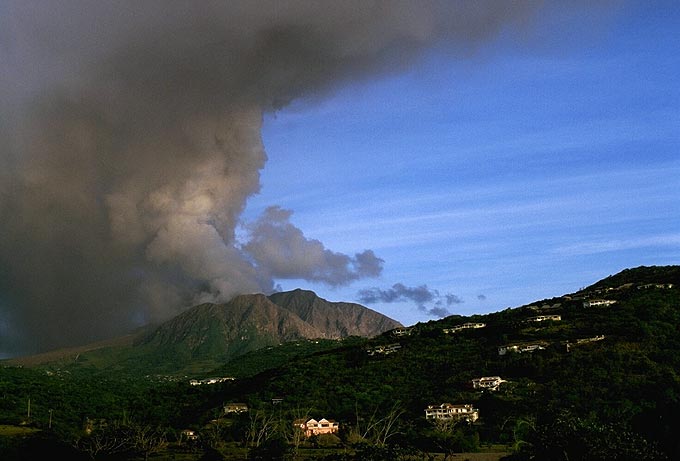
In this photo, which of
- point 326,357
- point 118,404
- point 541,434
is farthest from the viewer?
point 326,357

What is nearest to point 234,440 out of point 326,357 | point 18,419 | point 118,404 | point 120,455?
point 120,455

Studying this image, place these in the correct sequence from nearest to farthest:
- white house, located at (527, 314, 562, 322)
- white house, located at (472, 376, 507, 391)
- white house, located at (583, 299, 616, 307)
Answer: white house, located at (472, 376, 507, 391) → white house, located at (527, 314, 562, 322) → white house, located at (583, 299, 616, 307)

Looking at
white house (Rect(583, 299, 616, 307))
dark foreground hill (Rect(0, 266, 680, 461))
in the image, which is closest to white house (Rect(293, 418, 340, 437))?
dark foreground hill (Rect(0, 266, 680, 461))

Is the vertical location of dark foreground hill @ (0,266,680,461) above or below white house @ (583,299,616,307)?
below

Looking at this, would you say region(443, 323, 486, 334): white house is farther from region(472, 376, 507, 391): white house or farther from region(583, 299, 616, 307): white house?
region(472, 376, 507, 391): white house

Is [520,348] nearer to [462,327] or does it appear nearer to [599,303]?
[599,303]

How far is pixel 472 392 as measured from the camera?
110 meters

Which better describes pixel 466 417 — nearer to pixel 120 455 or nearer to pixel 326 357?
pixel 120 455

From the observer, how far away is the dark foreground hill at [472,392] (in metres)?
65.9

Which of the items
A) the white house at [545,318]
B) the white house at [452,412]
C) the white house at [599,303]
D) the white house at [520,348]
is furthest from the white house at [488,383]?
the white house at [599,303]

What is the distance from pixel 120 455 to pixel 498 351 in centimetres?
7081

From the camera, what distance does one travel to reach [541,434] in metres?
49.4

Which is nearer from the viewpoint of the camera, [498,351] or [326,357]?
[498,351]

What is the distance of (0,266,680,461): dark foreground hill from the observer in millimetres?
65875
